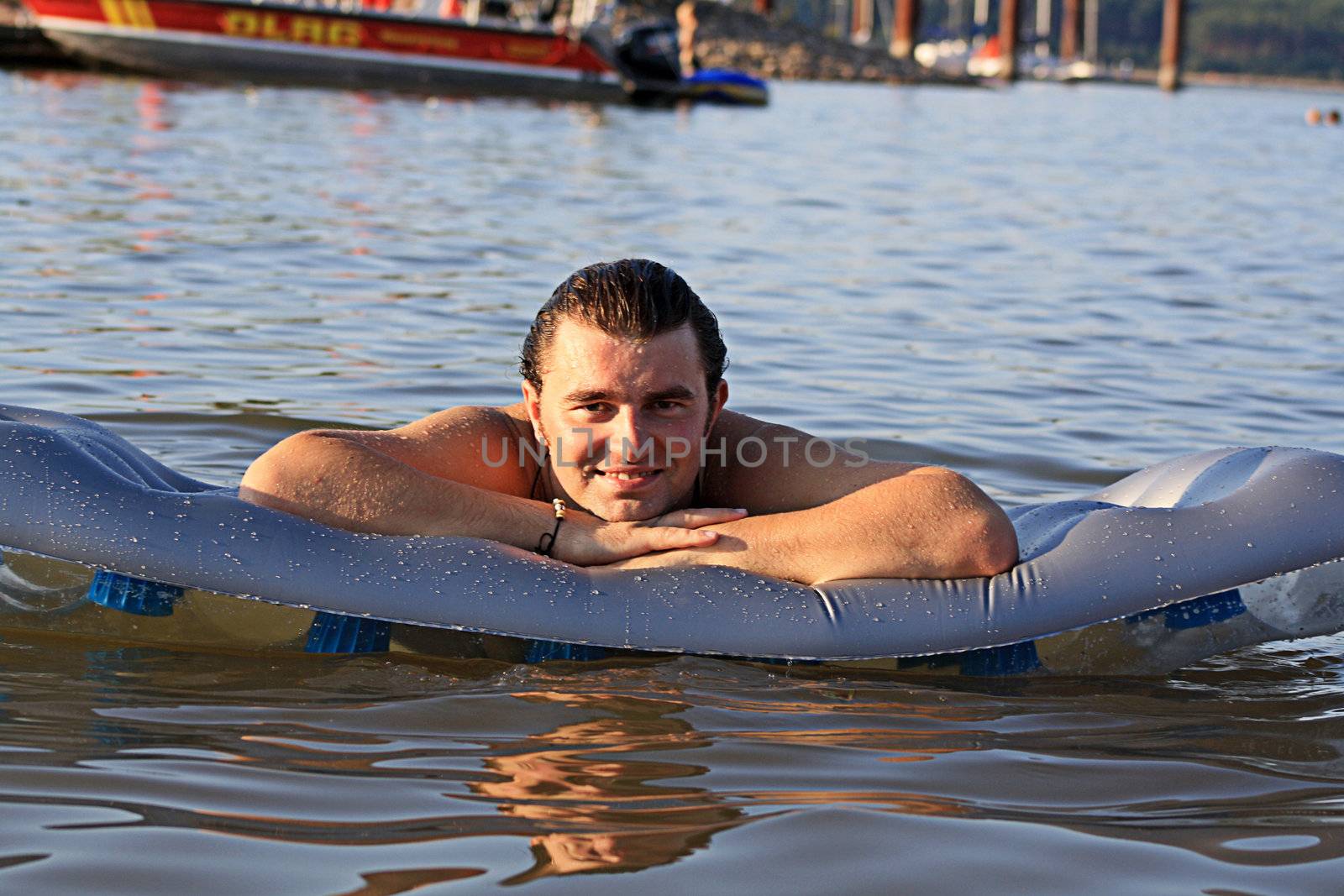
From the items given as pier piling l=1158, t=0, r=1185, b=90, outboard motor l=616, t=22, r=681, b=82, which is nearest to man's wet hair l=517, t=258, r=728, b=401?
outboard motor l=616, t=22, r=681, b=82

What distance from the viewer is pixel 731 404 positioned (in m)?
6.75

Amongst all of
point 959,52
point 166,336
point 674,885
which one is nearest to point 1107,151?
point 166,336

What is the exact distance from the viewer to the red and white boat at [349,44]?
23.5 metres

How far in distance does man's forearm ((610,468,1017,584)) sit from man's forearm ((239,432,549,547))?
297mm

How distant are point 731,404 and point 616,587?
335 centimetres

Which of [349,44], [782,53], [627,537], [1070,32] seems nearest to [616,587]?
[627,537]

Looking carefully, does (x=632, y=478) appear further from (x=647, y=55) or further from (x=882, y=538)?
(x=647, y=55)

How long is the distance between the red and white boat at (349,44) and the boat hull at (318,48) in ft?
0.05

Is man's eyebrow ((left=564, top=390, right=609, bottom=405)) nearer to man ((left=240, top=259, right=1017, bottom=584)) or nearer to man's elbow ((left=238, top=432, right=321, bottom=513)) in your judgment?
man ((left=240, top=259, right=1017, bottom=584))

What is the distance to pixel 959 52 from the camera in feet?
256

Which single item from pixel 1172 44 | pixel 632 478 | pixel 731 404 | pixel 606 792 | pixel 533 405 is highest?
pixel 1172 44

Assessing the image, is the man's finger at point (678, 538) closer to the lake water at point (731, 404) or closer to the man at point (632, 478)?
the man at point (632, 478)

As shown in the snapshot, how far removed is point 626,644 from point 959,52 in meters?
77.9

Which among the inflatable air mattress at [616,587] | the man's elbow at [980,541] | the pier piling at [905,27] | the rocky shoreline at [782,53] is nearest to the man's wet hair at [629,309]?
the inflatable air mattress at [616,587]
